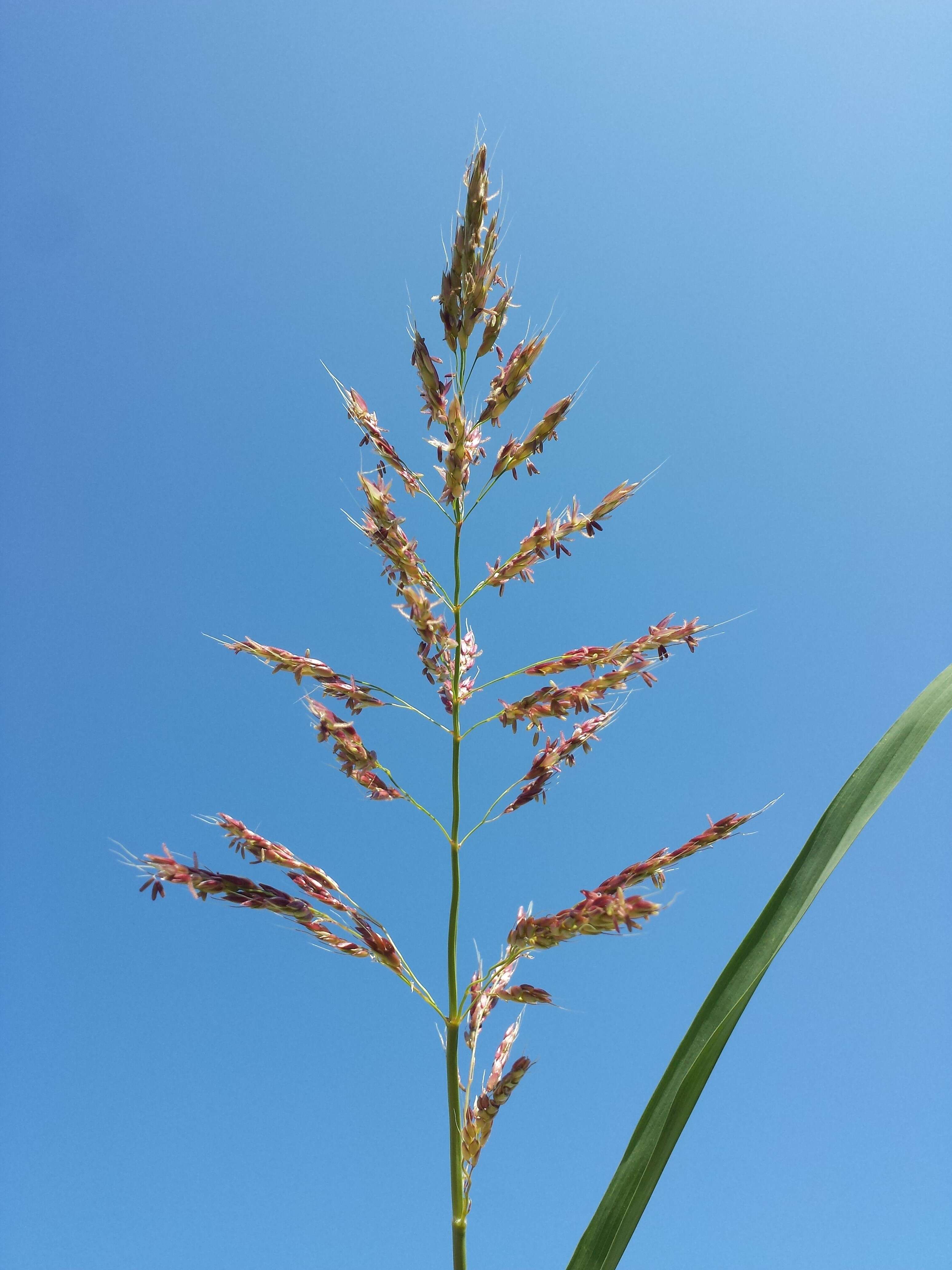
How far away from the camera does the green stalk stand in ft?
4.54

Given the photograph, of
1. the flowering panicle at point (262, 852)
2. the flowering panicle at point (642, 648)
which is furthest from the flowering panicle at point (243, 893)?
the flowering panicle at point (642, 648)

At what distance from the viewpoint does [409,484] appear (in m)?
1.90

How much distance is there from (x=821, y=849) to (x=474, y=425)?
118cm

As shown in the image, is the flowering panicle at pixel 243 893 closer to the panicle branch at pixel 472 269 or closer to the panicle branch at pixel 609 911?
the panicle branch at pixel 609 911

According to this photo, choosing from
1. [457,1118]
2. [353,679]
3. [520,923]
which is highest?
[353,679]

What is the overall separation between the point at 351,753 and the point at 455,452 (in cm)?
73

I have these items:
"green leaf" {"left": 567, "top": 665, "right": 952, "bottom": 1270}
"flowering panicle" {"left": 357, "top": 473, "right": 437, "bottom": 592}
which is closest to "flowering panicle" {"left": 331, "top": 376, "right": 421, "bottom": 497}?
"flowering panicle" {"left": 357, "top": 473, "right": 437, "bottom": 592}

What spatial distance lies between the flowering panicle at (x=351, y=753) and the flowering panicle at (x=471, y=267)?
91 centimetres

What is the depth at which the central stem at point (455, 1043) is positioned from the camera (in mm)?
1385

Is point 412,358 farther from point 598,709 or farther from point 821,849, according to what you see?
point 821,849

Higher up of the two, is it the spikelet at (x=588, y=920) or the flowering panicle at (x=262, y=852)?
the flowering panicle at (x=262, y=852)

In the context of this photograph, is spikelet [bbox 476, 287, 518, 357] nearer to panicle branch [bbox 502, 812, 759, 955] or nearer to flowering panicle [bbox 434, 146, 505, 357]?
flowering panicle [bbox 434, 146, 505, 357]

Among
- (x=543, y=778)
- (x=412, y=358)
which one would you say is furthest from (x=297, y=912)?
(x=412, y=358)

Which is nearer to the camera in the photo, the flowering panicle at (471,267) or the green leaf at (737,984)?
the green leaf at (737,984)
